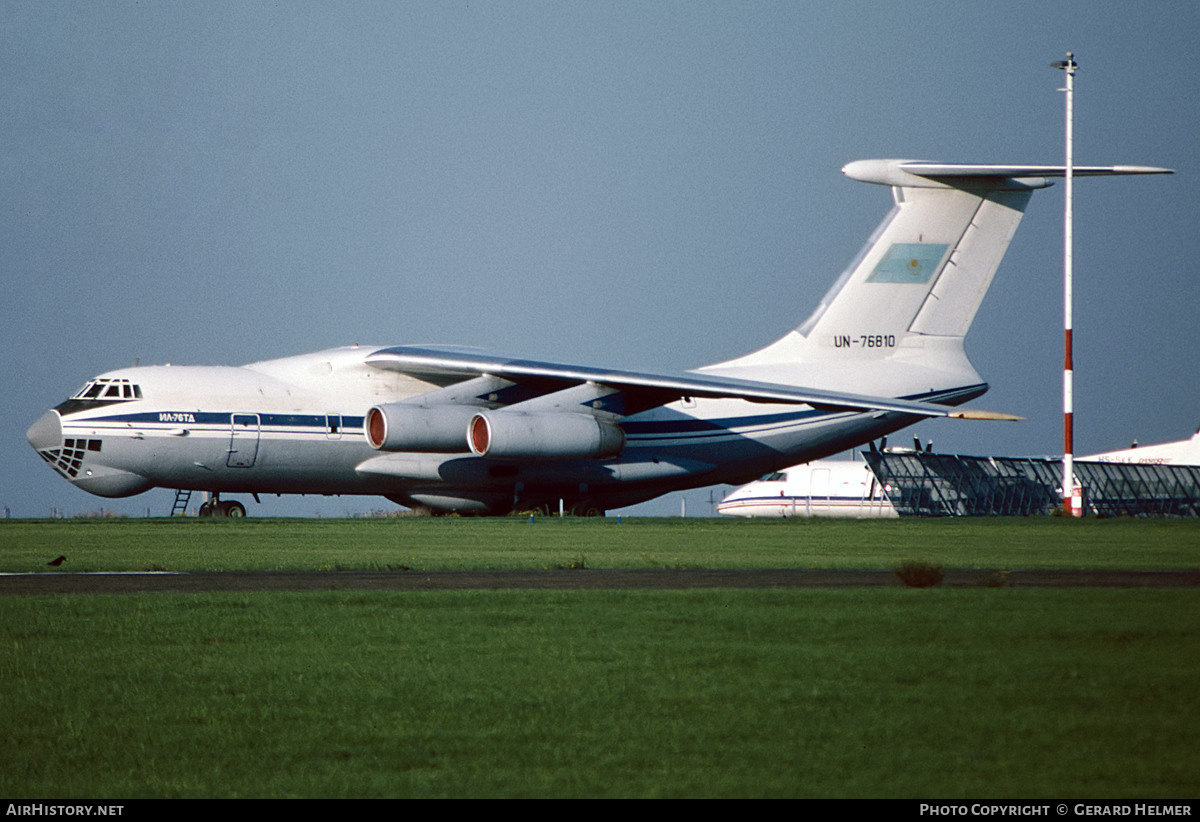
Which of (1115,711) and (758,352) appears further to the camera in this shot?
(758,352)

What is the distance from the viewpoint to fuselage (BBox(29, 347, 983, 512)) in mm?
27500

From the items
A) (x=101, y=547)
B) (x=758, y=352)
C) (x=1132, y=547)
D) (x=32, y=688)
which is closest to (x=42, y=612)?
(x=32, y=688)

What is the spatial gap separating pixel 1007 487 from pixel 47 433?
21.3m

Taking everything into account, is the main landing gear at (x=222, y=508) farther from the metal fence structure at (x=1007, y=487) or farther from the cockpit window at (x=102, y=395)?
the metal fence structure at (x=1007, y=487)

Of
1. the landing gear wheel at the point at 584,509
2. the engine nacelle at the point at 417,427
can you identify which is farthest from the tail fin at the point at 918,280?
the engine nacelle at the point at 417,427

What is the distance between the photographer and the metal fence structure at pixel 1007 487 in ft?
116

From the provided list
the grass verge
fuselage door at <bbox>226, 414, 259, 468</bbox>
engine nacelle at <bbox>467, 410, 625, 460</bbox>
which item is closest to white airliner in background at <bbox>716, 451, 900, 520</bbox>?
engine nacelle at <bbox>467, 410, 625, 460</bbox>

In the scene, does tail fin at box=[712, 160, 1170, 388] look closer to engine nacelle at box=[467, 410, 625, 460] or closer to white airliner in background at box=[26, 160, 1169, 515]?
white airliner in background at box=[26, 160, 1169, 515]

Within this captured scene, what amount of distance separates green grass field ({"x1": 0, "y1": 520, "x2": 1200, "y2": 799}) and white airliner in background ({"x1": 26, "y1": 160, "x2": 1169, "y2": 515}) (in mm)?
17128

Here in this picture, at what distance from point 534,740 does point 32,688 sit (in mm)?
2662

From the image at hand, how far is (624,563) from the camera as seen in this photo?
15.0 meters

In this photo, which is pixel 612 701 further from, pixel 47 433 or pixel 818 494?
pixel 818 494
